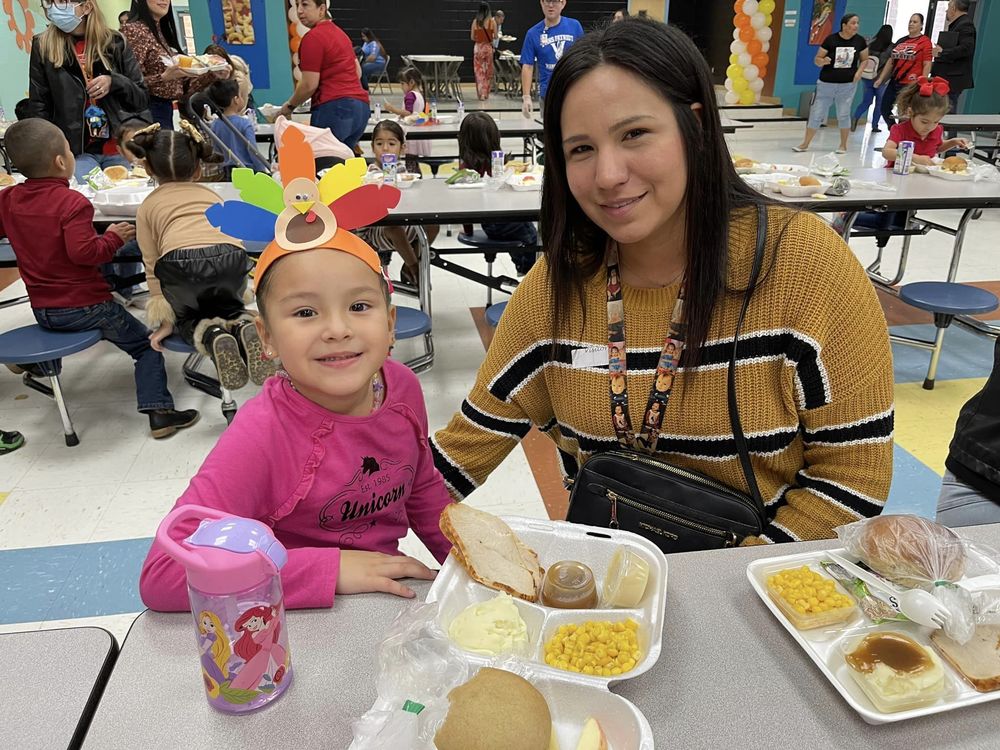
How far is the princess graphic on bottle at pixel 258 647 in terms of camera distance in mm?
756

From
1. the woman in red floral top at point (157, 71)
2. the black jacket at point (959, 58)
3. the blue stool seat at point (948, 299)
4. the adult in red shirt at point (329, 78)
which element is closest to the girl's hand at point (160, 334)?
the adult in red shirt at point (329, 78)

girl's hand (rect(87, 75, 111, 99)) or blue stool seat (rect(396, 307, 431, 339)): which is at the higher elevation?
girl's hand (rect(87, 75, 111, 99))

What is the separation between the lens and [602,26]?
3.87 feet

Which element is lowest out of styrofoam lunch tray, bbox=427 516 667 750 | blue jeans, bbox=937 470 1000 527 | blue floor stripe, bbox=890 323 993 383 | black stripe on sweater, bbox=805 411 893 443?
blue floor stripe, bbox=890 323 993 383

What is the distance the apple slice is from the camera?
0.73m

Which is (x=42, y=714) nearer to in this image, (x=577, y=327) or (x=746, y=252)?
(x=577, y=327)

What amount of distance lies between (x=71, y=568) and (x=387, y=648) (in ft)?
6.40

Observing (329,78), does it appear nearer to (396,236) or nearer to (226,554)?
(396,236)

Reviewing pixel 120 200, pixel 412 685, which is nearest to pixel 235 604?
pixel 412 685

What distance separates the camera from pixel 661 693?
827mm

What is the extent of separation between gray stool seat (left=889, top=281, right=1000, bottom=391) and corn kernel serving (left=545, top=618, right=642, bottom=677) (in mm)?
2740

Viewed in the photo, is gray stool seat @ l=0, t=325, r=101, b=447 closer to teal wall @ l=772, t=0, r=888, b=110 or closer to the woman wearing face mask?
the woman wearing face mask

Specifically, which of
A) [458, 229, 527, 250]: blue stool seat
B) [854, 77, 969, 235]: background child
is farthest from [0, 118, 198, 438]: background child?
[854, 77, 969, 235]: background child

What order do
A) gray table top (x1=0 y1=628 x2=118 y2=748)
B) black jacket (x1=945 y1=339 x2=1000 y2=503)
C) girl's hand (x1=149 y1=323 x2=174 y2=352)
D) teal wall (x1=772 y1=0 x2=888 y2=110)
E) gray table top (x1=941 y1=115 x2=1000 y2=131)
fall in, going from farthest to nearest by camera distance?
teal wall (x1=772 y1=0 x2=888 y2=110)
gray table top (x1=941 y1=115 x2=1000 y2=131)
girl's hand (x1=149 y1=323 x2=174 y2=352)
black jacket (x1=945 y1=339 x2=1000 y2=503)
gray table top (x1=0 y1=628 x2=118 y2=748)
